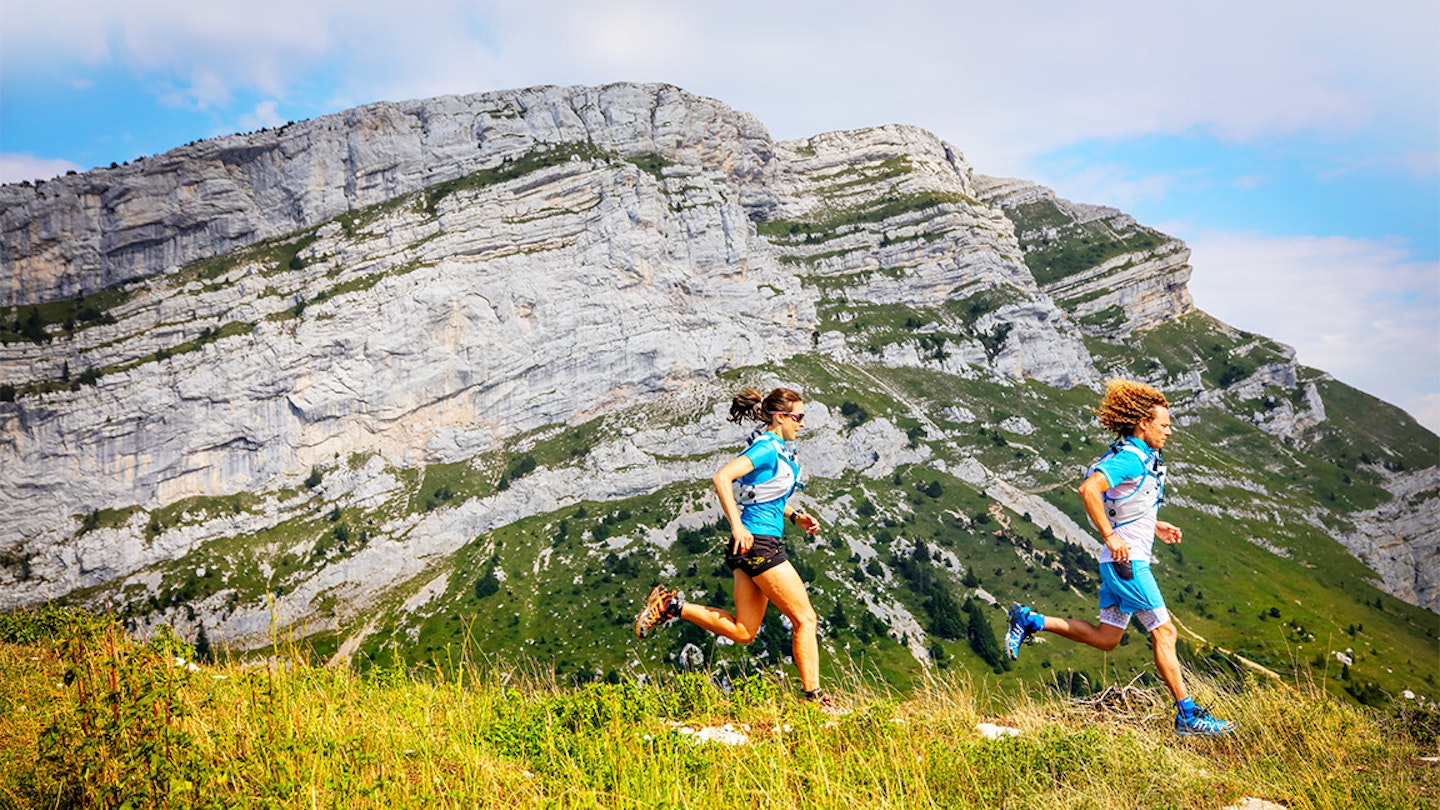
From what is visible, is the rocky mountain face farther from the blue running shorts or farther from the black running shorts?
the black running shorts

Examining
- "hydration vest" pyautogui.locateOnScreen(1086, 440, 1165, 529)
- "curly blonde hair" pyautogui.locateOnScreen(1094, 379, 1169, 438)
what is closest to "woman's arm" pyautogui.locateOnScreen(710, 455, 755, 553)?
"hydration vest" pyautogui.locateOnScreen(1086, 440, 1165, 529)

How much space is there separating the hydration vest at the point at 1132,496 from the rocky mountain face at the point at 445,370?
99.3 meters

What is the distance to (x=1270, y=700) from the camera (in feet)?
22.0

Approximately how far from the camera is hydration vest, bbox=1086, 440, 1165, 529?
7113 millimetres

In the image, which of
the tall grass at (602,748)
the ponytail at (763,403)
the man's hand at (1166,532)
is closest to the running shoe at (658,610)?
the tall grass at (602,748)

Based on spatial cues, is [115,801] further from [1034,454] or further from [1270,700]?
[1034,454]

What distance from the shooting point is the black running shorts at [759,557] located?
23.0 feet

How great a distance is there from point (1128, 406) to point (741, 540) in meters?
4.17

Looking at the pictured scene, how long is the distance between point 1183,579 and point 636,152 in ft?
466

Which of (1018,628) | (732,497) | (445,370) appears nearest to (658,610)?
(732,497)

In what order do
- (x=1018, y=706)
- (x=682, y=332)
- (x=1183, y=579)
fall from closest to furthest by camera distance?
(x=1018, y=706)
(x=1183, y=579)
(x=682, y=332)

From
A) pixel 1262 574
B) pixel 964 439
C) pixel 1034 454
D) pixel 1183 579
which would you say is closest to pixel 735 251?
pixel 964 439

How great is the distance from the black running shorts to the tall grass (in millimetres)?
1035

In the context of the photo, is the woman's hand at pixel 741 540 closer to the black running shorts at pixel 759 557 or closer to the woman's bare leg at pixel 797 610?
the black running shorts at pixel 759 557
